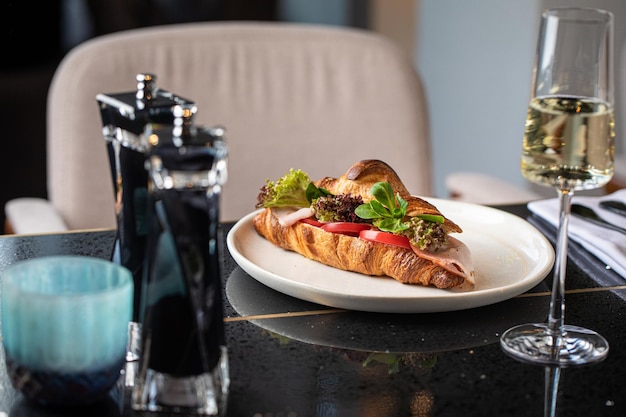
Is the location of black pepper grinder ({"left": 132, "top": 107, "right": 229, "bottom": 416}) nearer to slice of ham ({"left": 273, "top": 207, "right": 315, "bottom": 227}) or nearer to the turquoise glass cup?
the turquoise glass cup

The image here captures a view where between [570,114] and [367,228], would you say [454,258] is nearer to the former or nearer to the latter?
[367,228]

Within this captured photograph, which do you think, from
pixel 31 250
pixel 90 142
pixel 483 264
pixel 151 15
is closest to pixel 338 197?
pixel 483 264

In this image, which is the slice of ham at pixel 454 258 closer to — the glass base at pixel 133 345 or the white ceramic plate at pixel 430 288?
the white ceramic plate at pixel 430 288

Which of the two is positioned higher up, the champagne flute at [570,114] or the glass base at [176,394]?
the champagne flute at [570,114]

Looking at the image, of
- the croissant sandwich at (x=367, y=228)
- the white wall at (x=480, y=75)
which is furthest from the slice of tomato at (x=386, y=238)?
the white wall at (x=480, y=75)

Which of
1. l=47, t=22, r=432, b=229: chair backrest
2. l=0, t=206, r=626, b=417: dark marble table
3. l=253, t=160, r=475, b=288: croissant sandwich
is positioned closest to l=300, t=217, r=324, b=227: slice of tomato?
l=253, t=160, r=475, b=288: croissant sandwich

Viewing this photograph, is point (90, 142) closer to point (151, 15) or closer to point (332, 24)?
point (151, 15)
